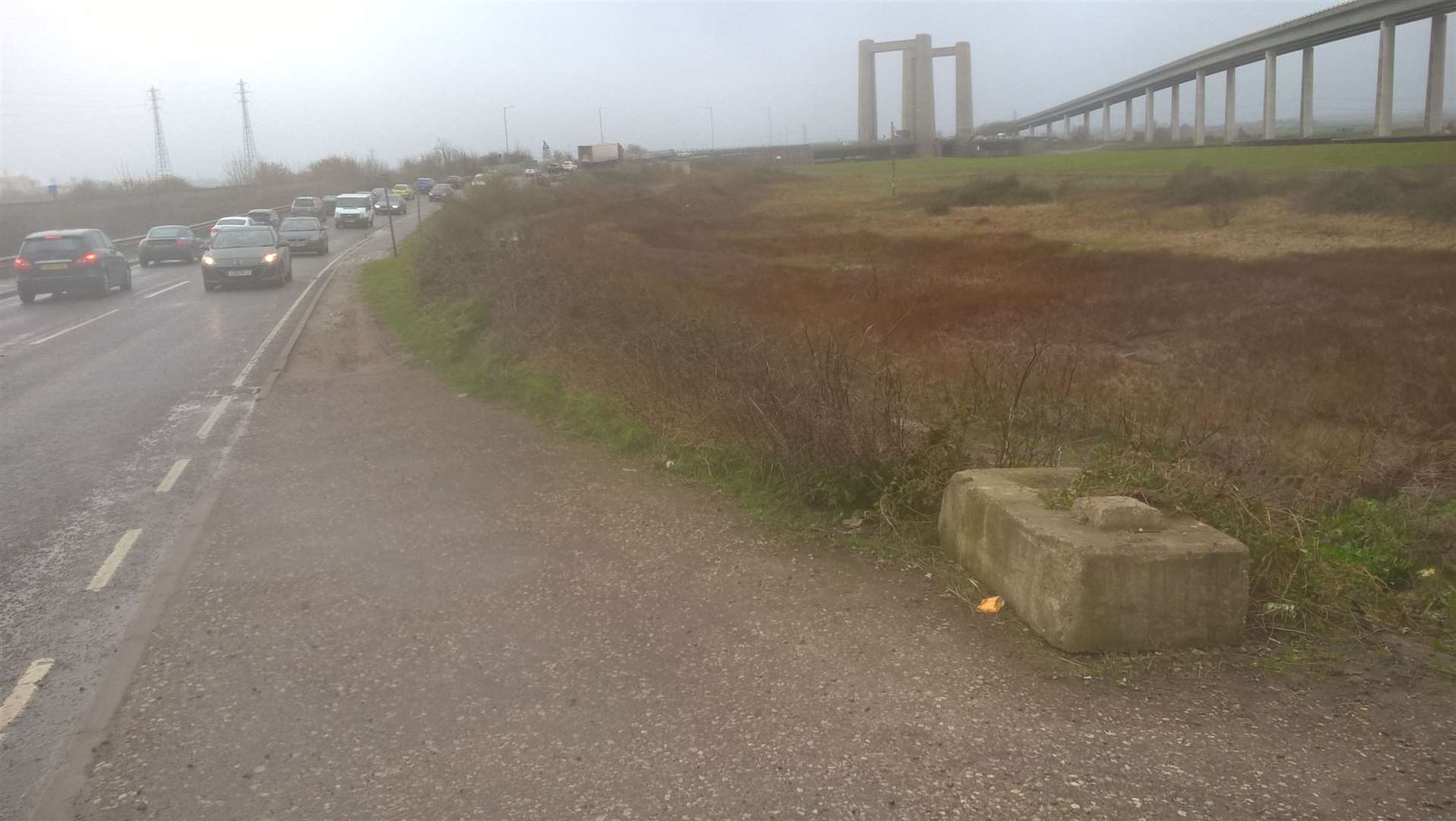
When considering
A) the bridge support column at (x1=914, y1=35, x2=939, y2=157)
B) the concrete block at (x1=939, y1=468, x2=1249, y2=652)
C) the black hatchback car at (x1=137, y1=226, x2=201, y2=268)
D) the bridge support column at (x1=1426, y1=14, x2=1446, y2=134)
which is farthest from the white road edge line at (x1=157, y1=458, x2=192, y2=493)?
the bridge support column at (x1=914, y1=35, x2=939, y2=157)

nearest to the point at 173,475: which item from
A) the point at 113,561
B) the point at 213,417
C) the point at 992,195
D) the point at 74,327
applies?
the point at 113,561

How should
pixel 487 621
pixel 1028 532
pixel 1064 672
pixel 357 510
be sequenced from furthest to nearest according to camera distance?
pixel 357 510 < pixel 487 621 < pixel 1028 532 < pixel 1064 672

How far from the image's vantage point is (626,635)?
18.3 ft

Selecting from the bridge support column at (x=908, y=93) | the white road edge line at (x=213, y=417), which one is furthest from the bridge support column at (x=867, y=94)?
the white road edge line at (x=213, y=417)

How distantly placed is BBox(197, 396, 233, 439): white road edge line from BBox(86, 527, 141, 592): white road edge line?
346 centimetres

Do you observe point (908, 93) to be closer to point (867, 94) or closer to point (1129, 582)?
point (867, 94)

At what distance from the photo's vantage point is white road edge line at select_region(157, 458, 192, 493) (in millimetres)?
8926

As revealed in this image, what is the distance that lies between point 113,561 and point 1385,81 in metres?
53.6

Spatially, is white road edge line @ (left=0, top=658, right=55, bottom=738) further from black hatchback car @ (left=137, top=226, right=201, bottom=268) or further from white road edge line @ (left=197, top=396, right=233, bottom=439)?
black hatchback car @ (left=137, top=226, right=201, bottom=268)

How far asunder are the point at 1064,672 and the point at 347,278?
88.8ft

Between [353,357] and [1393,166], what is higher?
[1393,166]

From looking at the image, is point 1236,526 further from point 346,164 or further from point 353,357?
point 346,164

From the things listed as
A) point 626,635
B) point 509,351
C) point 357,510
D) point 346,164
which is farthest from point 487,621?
point 346,164

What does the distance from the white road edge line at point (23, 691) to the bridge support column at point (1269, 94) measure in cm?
6402
